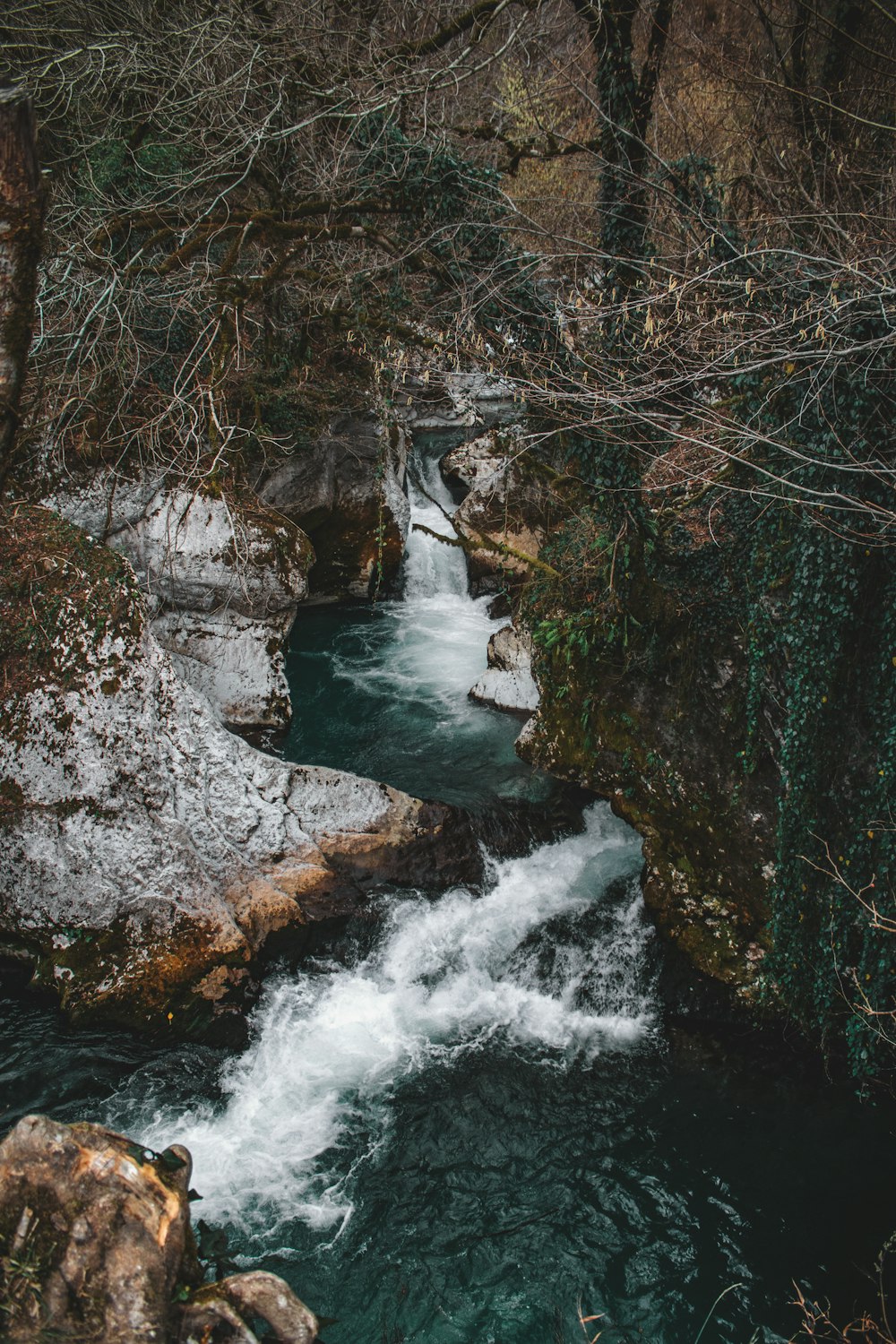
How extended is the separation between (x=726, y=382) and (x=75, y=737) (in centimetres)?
634

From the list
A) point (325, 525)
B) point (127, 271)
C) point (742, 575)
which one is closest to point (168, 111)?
point (127, 271)

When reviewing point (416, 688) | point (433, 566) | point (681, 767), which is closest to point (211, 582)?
point (416, 688)

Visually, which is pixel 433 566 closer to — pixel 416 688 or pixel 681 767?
pixel 416 688

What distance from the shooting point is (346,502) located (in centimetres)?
1342

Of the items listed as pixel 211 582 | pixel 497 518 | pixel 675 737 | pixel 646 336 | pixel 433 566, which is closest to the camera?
pixel 646 336

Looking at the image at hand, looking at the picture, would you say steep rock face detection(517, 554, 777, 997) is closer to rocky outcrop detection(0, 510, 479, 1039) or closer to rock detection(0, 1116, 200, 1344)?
rocky outcrop detection(0, 510, 479, 1039)

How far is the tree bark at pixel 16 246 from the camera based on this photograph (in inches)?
101

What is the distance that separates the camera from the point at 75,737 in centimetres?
724

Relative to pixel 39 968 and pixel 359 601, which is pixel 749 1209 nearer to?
pixel 39 968

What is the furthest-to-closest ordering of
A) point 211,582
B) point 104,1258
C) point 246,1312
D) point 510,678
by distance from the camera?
point 510,678 → point 211,582 → point 246,1312 → point 104,1258

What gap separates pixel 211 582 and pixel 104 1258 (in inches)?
305

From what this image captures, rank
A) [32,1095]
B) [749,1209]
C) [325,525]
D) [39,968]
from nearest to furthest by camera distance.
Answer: [749,1209] < [32,1095] < [39,968] < [325,525]

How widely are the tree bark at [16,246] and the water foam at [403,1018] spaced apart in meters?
4.94

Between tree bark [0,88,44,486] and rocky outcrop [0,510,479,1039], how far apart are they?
4954 mm
